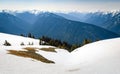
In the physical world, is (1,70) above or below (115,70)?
below

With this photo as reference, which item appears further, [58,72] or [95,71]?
[58,72]

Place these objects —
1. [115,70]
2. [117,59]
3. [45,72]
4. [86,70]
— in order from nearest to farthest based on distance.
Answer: [115,70], [86,70], [45,72], [117,59]

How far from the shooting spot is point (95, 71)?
104 ft

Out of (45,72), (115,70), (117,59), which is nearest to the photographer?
(115,70)

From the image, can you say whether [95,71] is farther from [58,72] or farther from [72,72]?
[58,72]

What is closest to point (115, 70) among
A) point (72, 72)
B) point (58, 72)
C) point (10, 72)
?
point (72, 72)

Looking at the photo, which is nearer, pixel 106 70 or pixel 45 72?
pixel 106 70

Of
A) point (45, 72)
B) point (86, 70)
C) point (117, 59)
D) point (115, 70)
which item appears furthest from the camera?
point (117, 59)

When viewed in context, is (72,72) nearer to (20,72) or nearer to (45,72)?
(45,72)

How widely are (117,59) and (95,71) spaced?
774 centimetres

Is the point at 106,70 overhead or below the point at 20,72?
overhead

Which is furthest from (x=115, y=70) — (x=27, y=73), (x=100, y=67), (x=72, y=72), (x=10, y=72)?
(x=10, y=72)

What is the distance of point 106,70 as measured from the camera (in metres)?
31.5

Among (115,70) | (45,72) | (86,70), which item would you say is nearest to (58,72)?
(45,72)
